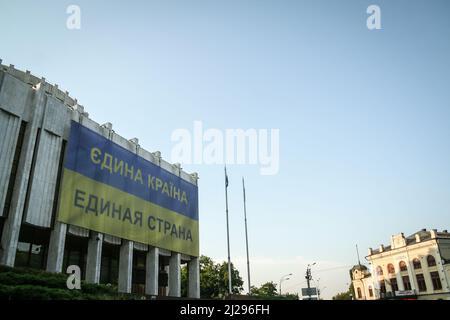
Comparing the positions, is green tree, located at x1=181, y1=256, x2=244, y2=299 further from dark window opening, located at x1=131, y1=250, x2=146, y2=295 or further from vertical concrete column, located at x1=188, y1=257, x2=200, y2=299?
dark window opening, located at x1=131, y1=250, x2=146, y2=295

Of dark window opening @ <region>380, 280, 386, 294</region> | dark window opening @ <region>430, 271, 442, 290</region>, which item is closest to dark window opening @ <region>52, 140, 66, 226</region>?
dark window opening @ <region>430, 271, 442, 290</region>

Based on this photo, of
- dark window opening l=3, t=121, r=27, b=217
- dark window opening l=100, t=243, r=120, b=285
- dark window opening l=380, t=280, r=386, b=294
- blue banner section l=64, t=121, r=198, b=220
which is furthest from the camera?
dark window opening l=380, t=280, r=386, b=294

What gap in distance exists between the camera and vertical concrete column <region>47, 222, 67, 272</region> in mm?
27516

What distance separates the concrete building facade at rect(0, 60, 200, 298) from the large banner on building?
96 cm

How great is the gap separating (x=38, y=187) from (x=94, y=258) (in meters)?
8.33

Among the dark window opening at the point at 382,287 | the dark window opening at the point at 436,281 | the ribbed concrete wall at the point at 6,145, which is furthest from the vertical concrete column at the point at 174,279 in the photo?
the dark window opening at the point at 382,287

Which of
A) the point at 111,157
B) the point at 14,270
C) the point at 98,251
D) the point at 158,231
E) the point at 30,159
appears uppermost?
the point at 111,157

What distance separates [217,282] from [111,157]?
1560 inches

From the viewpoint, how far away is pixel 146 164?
40844mm

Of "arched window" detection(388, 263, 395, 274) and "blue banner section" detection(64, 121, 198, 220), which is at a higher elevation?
"blue banner section" detection(64, 121, 198, 220)

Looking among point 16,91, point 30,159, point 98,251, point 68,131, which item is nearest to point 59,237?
point 98,251

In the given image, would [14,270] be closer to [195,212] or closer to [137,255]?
[137,255]

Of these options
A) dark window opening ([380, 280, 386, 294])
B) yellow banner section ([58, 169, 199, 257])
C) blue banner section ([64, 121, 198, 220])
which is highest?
blue banner section ([64, 121, 198, 220])

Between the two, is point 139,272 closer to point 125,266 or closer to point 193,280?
point 125,266
